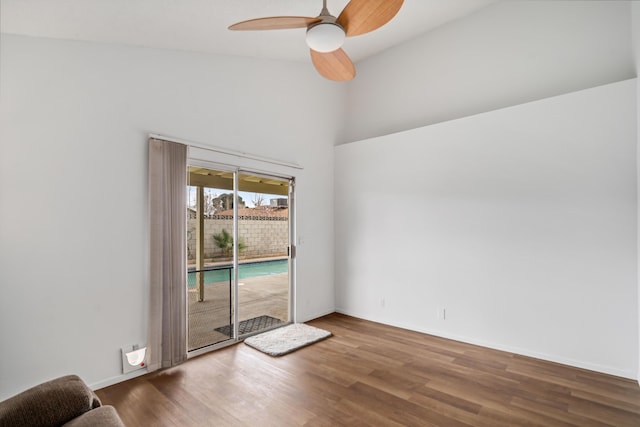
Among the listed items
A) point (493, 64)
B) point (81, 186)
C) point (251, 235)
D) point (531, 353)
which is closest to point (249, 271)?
point (251, 235)

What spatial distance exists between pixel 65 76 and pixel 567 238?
16.0 ft

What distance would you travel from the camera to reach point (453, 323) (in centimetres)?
387

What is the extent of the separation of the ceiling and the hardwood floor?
294cm

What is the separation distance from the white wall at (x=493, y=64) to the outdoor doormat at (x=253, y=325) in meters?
3.19

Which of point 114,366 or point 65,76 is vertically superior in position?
point 65,76

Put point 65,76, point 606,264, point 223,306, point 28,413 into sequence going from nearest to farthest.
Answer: point 28,413
point 65,76
point 606,264
point 223,306

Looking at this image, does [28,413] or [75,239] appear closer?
[28,413]

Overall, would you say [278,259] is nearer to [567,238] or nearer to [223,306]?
[223,306]

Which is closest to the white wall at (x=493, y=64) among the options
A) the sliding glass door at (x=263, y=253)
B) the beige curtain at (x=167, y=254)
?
the sliding glass door at (x=263, y=253)

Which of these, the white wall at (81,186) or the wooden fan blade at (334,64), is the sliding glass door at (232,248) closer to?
the white wall at (81,186)

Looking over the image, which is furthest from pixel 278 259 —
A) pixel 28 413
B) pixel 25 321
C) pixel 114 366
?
pixel 28 413

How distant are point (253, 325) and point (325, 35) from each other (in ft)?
11.7

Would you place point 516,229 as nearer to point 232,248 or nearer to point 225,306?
point 232,248

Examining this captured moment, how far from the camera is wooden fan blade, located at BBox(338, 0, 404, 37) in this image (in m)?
1.99
